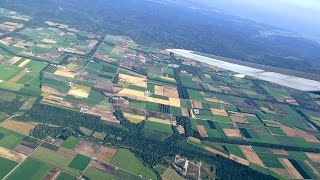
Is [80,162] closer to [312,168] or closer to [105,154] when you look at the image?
[105,154]

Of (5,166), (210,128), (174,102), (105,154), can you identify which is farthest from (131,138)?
(5,166)

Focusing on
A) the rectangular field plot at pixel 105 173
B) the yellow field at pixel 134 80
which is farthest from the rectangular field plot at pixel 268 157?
the yellow field at pixel 134 80

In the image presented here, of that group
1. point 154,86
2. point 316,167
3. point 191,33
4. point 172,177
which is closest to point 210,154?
point 172,177

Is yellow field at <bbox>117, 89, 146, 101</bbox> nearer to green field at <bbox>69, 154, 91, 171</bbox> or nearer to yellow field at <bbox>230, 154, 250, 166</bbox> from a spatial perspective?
yellow field at <bbox>230, 154, 250, 166</bbox>

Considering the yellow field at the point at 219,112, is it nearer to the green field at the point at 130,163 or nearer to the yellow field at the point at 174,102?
the yellow field at the point at 174,102

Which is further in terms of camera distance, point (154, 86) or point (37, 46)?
point (37, 46)

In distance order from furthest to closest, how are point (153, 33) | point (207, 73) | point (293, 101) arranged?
point (153, 33) < point (207, 73) < point (293, 101)

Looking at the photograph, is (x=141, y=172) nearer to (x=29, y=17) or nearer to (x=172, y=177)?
(x=172, y=177)
